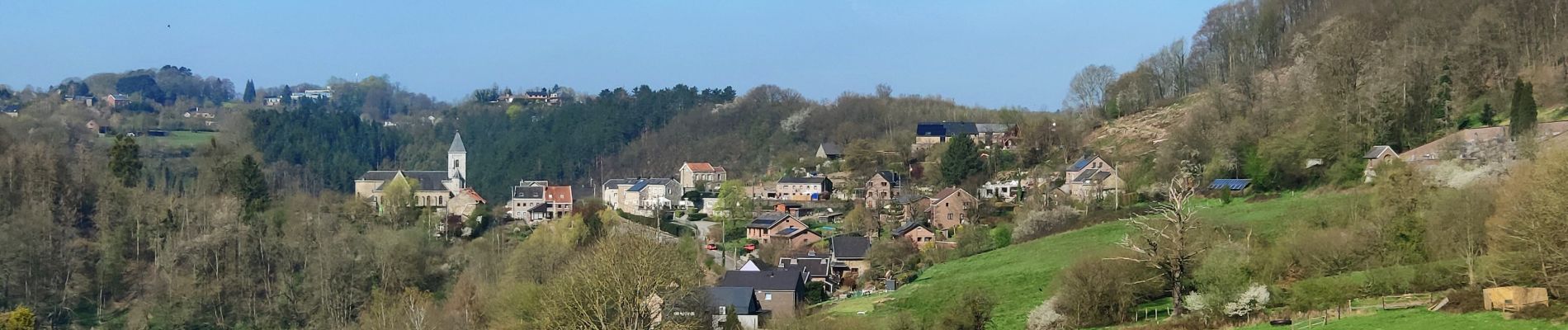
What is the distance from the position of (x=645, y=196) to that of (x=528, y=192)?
587cm

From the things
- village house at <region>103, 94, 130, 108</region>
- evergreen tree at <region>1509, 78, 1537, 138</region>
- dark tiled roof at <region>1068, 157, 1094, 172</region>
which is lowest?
dark tiled roof at <region>1068, 157, 1094, 172</region>

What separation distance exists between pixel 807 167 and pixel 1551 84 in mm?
38433

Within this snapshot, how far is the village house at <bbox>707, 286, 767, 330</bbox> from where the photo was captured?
1420 inches

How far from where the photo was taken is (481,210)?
224ft

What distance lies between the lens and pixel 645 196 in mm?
74438

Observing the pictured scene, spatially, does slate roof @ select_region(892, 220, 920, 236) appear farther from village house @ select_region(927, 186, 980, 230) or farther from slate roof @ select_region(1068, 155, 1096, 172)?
slate roof @ select_region(1068, 155, 1096, 172)

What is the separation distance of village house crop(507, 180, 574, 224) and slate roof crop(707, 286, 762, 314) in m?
32.9

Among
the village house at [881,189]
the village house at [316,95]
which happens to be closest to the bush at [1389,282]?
the village house at [881,189]

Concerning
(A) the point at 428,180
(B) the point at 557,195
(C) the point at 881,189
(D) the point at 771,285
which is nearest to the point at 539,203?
(B) the point at 557,195

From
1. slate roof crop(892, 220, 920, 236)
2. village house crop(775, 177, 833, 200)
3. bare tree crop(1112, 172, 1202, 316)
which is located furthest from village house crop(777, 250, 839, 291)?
bare tree crop(1112, 172, 1202, 316)

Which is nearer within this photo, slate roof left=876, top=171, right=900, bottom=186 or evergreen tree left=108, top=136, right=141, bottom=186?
evergreen tree left=108, top=136, right=141, bottom=186

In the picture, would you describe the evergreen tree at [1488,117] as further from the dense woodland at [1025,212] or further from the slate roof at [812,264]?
the slate roof at [812,264]

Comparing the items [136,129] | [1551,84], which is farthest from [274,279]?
[136,129]

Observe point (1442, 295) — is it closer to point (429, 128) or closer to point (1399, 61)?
point (1399, 61)
